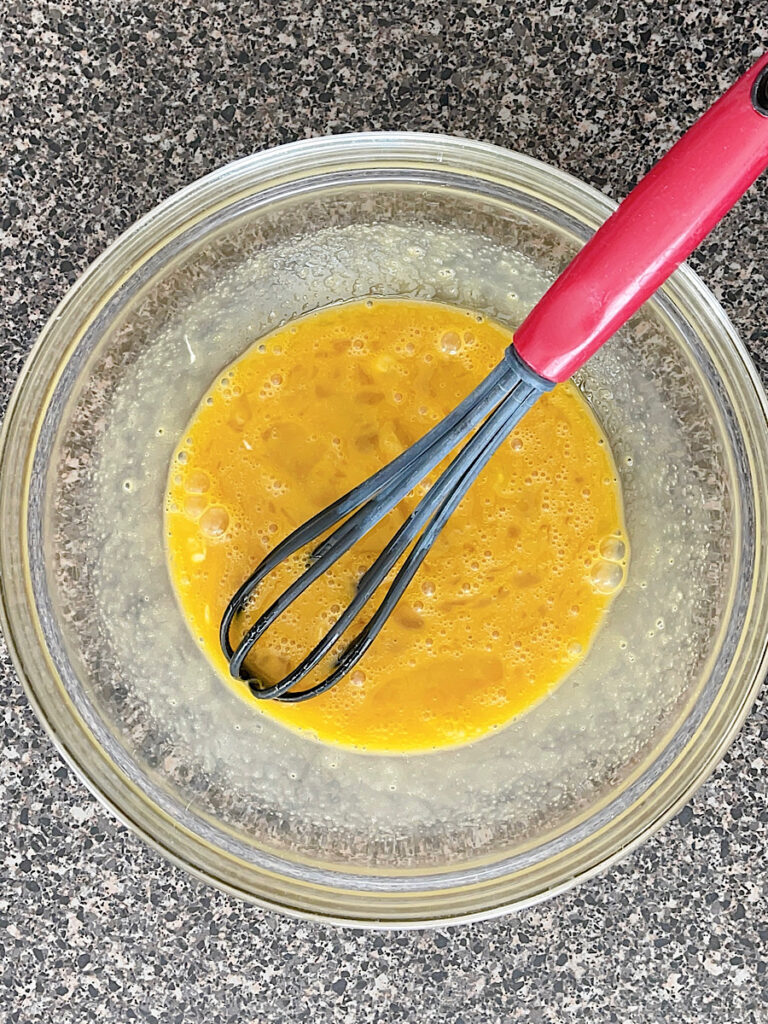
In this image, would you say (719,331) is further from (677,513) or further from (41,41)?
(41,41)

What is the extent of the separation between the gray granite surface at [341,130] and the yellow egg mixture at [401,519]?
169 millimetres

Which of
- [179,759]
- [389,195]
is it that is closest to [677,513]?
[389,195]

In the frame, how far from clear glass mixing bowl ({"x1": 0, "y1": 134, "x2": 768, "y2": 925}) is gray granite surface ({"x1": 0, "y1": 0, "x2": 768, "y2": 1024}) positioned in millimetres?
62

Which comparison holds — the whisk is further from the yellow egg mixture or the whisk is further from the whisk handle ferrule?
the yellow egg mixture

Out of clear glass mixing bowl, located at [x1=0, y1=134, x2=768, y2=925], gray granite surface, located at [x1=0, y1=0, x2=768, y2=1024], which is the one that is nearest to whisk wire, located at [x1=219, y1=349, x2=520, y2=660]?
clear glass mixing bowl, located at [x1=0, y1=134, x2=768, y2=925]

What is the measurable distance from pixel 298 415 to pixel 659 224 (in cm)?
39

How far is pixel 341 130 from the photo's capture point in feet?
2.77

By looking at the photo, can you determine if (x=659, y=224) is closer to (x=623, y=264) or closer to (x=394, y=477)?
(x=623, y=264)

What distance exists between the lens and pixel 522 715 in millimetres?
879

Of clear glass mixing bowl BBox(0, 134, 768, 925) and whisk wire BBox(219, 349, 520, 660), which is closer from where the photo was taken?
whisk wire BBox(219, 349, 520, 660)

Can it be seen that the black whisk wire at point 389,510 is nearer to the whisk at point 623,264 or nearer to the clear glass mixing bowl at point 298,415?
the whisk at point 623,264

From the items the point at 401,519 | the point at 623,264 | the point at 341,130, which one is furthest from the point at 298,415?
the point at 623,264

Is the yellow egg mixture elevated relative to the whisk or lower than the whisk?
lower

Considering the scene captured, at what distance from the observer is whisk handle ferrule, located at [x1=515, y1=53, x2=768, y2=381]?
549 mm
